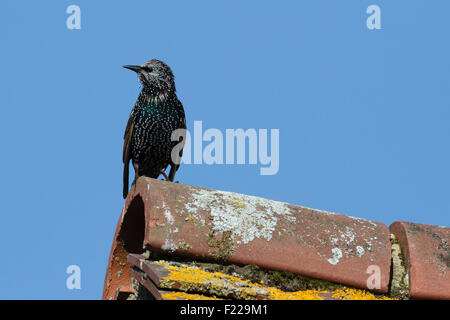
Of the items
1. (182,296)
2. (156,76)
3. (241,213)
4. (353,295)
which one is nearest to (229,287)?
(182,296)

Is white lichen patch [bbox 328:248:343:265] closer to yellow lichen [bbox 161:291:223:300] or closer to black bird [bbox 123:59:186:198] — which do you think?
yellow lichen [bbox 161:291:223:300]

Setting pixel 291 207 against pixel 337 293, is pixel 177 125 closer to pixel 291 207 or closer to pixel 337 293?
pixel 291 207

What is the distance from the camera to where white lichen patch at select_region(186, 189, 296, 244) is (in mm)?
3090

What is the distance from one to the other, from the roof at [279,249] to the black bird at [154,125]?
270cm

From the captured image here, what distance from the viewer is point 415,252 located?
3211 mm

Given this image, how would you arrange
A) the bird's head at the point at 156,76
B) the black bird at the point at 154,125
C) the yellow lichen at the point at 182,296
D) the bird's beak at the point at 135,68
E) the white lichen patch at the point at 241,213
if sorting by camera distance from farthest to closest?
the bird's beak at the point at 135,68 < the bird's head at the point at 156,76 < the black bird at the point at 154,125 < the white lichen patch at the point at 241,213 < the yellow lichen at the point at 182,296

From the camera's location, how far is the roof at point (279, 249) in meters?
2.98

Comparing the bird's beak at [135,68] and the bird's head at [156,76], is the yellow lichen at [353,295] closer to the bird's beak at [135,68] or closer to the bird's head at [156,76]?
the bird's head at [156,76]

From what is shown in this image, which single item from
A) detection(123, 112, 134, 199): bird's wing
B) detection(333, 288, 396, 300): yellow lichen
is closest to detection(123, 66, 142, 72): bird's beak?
detection(123, 112, 134, 199): bird's wing

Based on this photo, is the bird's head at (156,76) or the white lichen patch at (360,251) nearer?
the white lichen patch at (360,251)

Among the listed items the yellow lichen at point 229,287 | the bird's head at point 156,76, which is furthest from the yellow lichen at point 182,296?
the bird's head at point 156,76

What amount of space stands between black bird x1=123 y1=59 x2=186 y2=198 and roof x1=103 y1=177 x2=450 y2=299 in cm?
270
